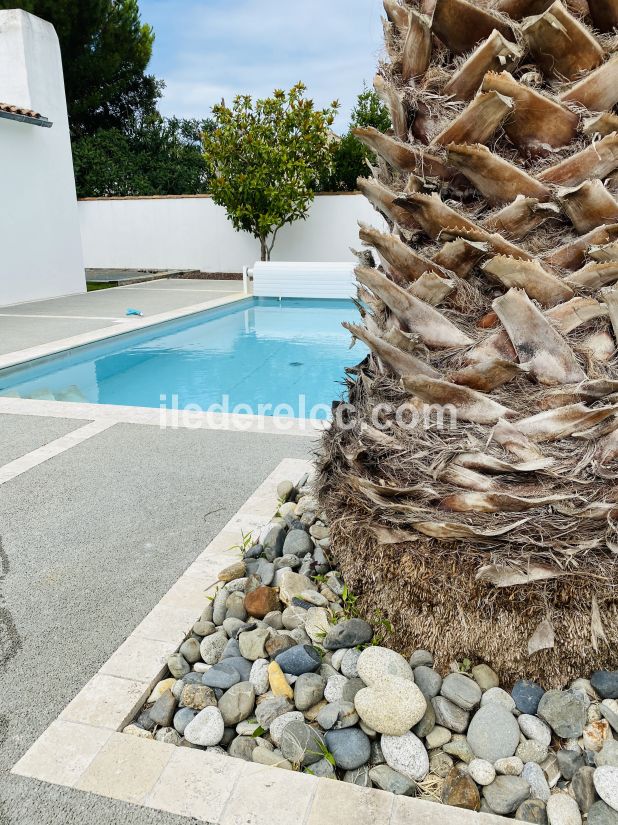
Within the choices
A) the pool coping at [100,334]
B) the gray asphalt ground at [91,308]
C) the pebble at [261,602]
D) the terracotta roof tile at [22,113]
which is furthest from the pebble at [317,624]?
the terracotta roof tile at [22,113]

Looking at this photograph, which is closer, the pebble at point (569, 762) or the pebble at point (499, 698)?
the pebble at point (569, 762)

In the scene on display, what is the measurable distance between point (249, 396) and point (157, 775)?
5496mm

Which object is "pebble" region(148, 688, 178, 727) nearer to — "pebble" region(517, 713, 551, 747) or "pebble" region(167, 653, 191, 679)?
"pebble" region(167, 653, 191, 679)

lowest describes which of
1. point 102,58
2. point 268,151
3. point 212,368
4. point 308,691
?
point 212,368

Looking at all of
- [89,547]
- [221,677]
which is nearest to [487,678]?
[221,677]

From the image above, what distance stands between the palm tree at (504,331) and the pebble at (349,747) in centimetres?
39

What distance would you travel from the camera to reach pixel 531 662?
1.73 m

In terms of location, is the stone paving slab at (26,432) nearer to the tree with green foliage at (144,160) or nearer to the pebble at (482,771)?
the pebble at (482,771)

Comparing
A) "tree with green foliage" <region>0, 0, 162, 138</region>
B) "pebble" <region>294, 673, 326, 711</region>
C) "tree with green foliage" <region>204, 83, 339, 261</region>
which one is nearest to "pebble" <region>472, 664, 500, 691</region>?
"pebble" <region>294, 673, 326, 711</region>

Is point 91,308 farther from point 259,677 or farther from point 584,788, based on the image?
point 584,788

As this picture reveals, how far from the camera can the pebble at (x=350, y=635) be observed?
1.99 metres

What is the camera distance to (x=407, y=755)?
1.63 metres

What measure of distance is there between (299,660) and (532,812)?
0.78 m

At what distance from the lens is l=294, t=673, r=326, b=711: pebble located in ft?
5.96
